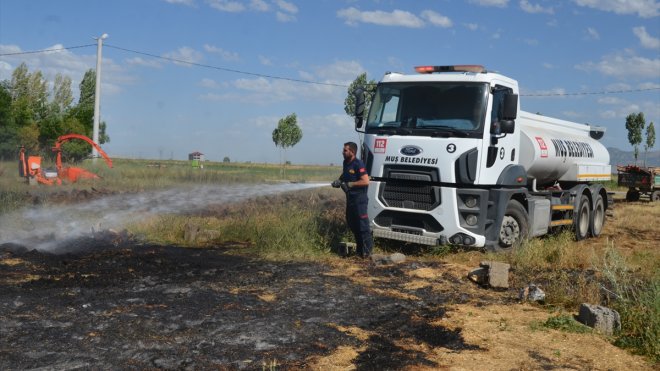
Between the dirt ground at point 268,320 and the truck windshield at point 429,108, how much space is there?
2.33 meters

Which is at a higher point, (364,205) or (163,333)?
(364,205)

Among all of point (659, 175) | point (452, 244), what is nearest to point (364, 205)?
point (452, 244)

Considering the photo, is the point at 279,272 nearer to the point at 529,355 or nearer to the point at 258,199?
the point at 529,355

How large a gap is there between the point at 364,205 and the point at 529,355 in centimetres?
505

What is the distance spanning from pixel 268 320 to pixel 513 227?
628cm

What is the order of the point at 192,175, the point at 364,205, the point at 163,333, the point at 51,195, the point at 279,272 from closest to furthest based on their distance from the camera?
the point at 163,333
the point at 279,272
the point at 364,205
the point at 51,195
the point at 192,175

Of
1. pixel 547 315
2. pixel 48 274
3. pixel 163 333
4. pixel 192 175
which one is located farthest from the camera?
pixel 192 175

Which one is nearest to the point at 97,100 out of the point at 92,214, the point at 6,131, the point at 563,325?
the point at 6,131

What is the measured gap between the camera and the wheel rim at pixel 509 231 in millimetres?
11141

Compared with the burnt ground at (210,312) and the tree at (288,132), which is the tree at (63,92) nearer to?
the tree at (288,132)

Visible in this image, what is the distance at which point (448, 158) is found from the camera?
10.1 meters

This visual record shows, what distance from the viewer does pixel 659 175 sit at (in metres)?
27.6

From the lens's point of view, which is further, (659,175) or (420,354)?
(659,175)

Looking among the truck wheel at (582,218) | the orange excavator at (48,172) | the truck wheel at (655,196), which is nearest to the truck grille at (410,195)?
the truck wheel at (582,218)
